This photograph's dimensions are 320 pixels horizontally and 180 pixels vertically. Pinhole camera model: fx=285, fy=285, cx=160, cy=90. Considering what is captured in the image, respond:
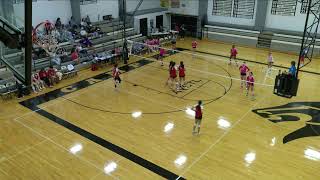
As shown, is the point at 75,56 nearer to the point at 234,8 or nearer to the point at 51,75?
the point at 51,75

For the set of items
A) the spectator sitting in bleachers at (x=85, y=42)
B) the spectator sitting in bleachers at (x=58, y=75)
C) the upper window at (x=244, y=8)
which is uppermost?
the upper window at (x=244, y=8)

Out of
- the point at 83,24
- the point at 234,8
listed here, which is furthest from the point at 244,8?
the point at 83,24

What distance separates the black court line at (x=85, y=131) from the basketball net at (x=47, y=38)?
3403 millimetres

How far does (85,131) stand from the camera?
11.8 m

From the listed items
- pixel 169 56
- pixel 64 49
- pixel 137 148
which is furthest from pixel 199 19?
pixel 137 148

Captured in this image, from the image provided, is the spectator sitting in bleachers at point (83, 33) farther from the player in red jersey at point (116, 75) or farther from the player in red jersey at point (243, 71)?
the player in red jersey at point (243, 71)

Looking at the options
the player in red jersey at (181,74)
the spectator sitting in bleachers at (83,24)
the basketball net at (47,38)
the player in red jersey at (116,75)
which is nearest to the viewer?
the player in red jersey at (181,74)

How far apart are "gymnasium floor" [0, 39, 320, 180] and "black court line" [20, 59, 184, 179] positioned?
38 millimetres

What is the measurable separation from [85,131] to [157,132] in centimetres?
298

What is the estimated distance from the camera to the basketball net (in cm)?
1802

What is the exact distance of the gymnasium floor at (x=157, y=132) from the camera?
950cm

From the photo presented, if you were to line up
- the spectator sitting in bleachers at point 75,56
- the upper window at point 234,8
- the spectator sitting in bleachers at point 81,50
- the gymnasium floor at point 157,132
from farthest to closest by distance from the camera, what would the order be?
the upper window at point 234,8 → the spectator sitting in bleachers at point 81,50 → the spectator sitting in bleachers at point 75,56 → the gymnasium floor at point 157,132

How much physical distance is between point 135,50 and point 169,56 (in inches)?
109

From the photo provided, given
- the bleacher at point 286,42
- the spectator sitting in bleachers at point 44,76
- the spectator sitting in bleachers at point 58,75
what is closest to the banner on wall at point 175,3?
the bleacher at point 286,42
